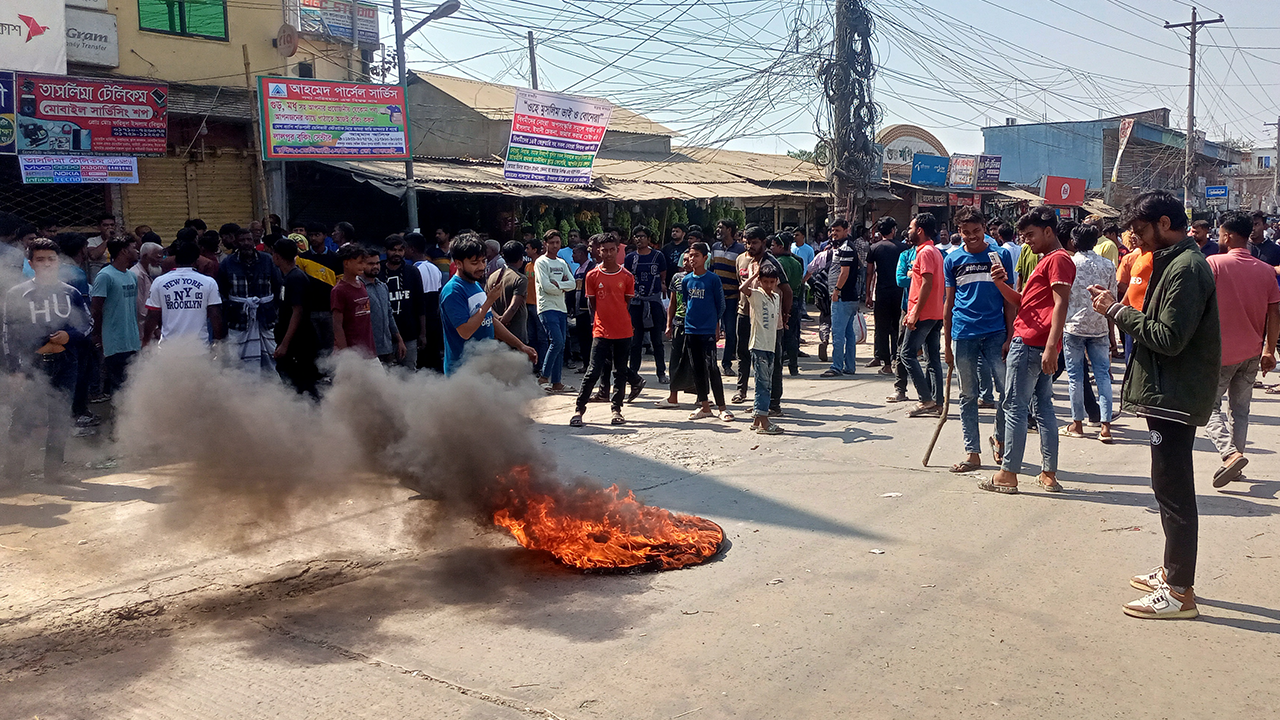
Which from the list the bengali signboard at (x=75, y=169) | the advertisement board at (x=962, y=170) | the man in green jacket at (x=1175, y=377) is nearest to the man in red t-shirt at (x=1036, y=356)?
the man in green jacket at (x=1175, y=377)

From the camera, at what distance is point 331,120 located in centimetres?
1420

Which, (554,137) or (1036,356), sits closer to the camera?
(1036,356)

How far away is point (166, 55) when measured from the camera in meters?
16.4

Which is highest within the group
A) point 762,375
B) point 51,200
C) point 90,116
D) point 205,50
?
point 205,50

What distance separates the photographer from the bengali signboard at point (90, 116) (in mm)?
12445

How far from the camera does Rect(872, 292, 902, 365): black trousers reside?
1114 cm

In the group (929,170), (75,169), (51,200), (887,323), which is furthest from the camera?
(929,170)

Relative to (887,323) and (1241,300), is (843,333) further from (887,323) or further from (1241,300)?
(1241,300)

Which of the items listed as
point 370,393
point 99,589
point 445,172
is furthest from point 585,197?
point 99,589

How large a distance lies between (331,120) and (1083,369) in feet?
36.9

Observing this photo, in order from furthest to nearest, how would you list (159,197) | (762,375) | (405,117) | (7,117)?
(159,197) → (405,117) → (7,117) → (762,375)

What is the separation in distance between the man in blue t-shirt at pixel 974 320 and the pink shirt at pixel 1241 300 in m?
1.30

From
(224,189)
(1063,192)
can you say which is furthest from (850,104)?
(1063,192)

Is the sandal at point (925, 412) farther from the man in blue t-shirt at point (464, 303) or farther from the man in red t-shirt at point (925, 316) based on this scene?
the man in blue t-shirt at point (464, 303)
